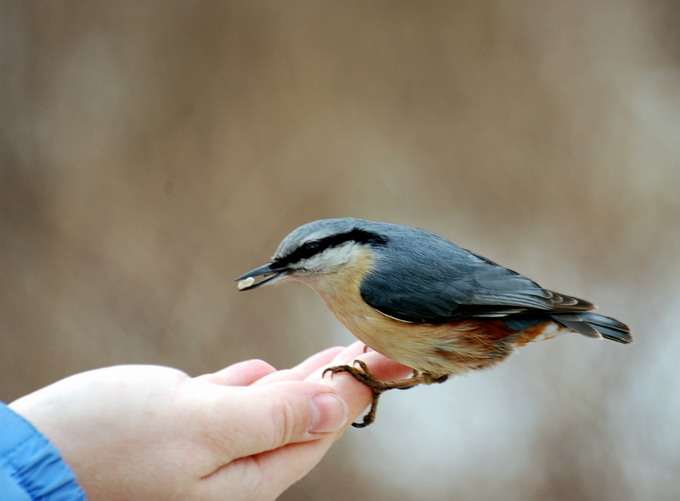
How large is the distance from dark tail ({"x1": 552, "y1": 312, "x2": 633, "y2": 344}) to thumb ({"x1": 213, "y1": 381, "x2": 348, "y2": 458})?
0.52 meters

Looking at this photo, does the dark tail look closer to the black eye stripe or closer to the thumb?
the black eye stripe

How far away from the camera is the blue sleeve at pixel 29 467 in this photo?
0.89m

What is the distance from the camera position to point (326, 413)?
118 cm

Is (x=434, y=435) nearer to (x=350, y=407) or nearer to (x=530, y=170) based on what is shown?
(x=530, y=170)

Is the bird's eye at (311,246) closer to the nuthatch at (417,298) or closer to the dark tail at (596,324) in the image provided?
the nuthatch at (417,298)

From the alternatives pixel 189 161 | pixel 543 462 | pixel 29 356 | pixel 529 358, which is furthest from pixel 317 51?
pixel 543 462

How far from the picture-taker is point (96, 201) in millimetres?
2570

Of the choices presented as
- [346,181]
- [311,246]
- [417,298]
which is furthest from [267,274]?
[346,181]

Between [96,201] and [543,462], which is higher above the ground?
[96,201]

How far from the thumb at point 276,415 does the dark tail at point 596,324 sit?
52 centimetres

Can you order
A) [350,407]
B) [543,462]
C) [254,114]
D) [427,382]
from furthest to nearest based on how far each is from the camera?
1. [254,114]
2. [543,462]
3. [427,382]
4. [350,407]

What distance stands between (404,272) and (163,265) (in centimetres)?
139

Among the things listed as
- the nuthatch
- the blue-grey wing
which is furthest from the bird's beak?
the blue-grey wing

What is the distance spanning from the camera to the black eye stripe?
1.41 meters
